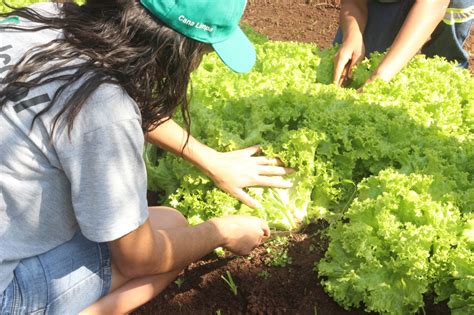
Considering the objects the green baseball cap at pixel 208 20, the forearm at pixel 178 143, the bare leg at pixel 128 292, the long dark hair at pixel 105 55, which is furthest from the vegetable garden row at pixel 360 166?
the long dark hair at pixel 105 55

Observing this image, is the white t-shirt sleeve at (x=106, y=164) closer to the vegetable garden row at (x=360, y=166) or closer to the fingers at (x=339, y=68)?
the vegetable garden row at (x=360, y=166)

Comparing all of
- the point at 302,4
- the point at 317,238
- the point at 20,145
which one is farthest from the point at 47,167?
the point at 302,4

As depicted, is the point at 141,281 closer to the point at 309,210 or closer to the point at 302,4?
the point at 309,210

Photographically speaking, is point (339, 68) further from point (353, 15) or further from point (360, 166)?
point (360, 166)

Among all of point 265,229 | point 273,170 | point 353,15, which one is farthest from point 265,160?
point 353,15

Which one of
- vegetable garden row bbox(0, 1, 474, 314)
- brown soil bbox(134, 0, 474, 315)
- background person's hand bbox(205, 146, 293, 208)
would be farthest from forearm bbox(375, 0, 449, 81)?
brown soil bbox(134, 0, 474, 315)

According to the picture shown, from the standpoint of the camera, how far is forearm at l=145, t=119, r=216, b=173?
136 inches

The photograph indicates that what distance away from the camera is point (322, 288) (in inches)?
139

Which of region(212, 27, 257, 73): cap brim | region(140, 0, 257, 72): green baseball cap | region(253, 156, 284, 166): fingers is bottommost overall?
region(253, 156, 284, 166): fingers

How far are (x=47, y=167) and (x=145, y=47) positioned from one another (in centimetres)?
63

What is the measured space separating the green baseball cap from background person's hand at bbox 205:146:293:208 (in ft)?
3.85

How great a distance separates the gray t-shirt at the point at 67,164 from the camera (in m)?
2.23

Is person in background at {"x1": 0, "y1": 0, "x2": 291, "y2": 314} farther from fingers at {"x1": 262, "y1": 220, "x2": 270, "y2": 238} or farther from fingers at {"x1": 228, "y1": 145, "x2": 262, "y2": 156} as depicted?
fingers at {"x1": 228, "y1": 145, "x2": 262, "y2": 156}

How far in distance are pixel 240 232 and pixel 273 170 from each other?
0.69 metres
